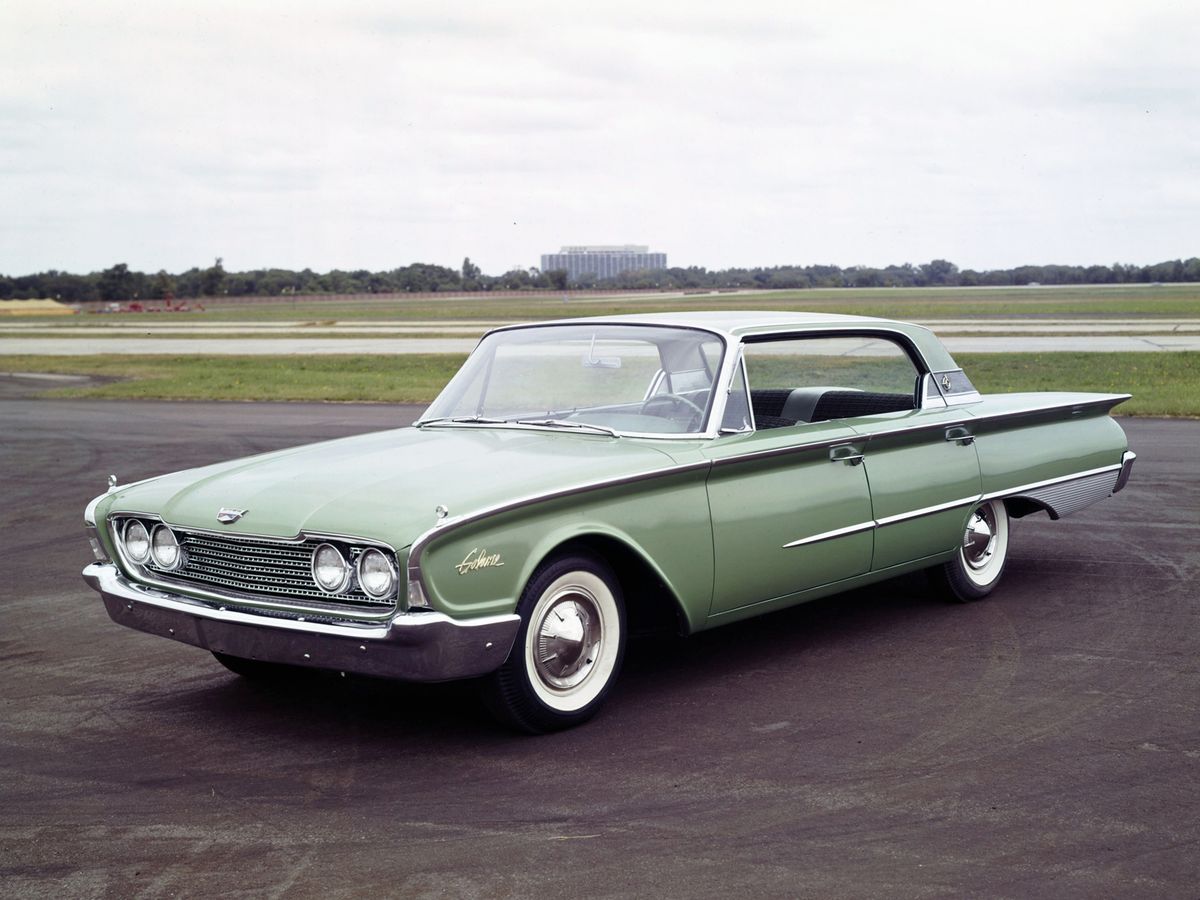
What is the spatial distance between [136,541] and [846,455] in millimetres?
2928

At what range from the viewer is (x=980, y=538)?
642 cm

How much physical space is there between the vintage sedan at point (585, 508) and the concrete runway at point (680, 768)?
13.1 inches

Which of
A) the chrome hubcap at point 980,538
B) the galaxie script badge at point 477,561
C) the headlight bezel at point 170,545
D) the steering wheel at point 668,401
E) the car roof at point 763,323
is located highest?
the car roof at point 763,323

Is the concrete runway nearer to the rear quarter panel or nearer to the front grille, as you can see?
the front grille

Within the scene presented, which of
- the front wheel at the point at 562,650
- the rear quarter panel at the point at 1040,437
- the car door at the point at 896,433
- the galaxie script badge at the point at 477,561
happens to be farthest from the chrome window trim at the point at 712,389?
the rear quarter panel at the point at 1040,437

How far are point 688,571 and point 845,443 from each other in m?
1.16

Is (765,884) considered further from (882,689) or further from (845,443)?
(845,443)

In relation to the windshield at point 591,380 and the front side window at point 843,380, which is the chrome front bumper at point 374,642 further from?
the front side window at point 843,380

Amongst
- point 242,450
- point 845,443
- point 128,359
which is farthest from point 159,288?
point 845,443

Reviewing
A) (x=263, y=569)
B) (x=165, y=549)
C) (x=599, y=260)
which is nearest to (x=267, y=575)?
(x=263, y=569)

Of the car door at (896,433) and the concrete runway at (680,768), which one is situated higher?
the car door at (896,433)

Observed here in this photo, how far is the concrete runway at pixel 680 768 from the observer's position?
332 centimetres

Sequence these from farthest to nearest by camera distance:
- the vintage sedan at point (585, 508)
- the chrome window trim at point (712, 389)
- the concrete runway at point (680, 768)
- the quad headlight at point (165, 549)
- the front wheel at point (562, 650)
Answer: the chrome window trim at point (712, 389) < the quad headlight at point (165, 549) < the front wheel at point (562, 650) < the vintage sedan at point (585, 508) < the concrete runway at point (680, 768)

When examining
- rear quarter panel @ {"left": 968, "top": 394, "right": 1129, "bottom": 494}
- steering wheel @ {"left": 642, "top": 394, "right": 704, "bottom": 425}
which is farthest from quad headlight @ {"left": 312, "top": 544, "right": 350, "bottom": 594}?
rear quarter panel @ {"left": 968, "top": 394, "right": 1129, "bottom": 494}
